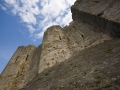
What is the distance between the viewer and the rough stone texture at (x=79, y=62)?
3816 mm

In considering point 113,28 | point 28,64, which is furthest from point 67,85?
point 28,64

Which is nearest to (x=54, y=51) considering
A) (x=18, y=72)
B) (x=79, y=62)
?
(x=18, y=72)

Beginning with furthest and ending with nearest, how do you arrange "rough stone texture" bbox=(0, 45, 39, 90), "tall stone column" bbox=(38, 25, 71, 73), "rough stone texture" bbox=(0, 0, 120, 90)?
"rough stone texture" bbox=(0, 45, 39, 90)
"tall stone column" bbox=(38, 25, 71, 73)
"rough stone texture" bbox=(0, 0, 120, 90)

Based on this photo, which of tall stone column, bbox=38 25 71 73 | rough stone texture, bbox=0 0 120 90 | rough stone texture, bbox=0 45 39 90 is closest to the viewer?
rough stone texture, bbox=0 0 120 90

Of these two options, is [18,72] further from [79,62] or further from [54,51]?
[79,62]

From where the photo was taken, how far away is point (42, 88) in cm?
461

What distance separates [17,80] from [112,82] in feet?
25.1

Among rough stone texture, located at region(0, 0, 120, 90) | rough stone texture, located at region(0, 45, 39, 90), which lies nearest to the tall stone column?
rough stone texture, located at region(0, 0, 120, 90)

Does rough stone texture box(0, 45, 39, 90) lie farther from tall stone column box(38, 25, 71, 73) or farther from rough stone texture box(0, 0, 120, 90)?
tall stone column box(38, 25, 71, 73)

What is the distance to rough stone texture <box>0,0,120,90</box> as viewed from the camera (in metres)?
3.82

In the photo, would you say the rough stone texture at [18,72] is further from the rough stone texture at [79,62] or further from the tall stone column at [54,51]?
the tall stone column at [54,51]

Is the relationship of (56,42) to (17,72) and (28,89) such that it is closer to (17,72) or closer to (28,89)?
(17,72)

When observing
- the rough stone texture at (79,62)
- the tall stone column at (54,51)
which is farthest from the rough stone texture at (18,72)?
the tall stone column at (54,51)

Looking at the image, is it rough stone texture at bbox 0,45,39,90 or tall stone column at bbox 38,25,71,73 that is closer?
tall stone column at bbox 38,25,71,73
